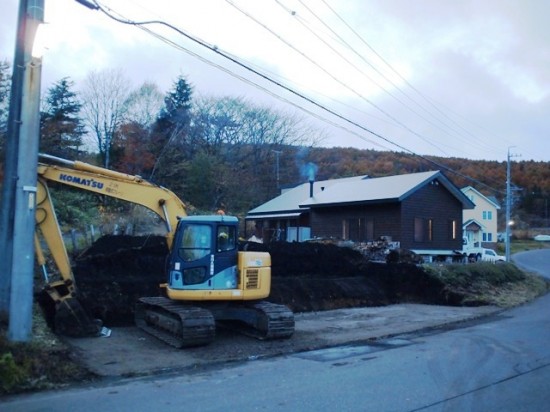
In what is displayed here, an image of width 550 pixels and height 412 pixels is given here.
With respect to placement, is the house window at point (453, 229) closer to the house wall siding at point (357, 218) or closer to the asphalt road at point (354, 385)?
the house wall siding at point (357, 218)

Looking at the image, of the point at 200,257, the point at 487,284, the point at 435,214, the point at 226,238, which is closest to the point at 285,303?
the point at 226,238

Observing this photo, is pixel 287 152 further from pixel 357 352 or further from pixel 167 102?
pixel 357 352

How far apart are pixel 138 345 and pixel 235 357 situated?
2.39 metres

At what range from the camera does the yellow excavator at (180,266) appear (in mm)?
12758

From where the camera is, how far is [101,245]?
70.0 ft

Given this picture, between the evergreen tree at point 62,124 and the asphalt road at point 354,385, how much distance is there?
21412 mm

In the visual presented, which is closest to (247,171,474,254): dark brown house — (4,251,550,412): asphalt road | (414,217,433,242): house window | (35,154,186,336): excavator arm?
(414,217,433,242): house window

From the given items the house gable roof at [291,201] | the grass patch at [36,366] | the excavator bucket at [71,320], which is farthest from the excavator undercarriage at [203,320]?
the house gable roof at [291,201]

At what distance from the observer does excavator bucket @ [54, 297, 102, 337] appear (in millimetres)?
12711

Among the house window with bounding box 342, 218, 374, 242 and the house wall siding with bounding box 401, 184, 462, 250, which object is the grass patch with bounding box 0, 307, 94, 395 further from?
the house window with bounding box 342, 218, 374, 242

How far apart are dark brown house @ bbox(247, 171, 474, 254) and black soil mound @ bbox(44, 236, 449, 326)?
25.1ft

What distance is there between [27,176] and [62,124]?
26524 mm

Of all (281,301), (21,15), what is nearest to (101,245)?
(281,301)

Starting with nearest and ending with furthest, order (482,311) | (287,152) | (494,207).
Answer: (482,311) < (287,152) < (494,207)
